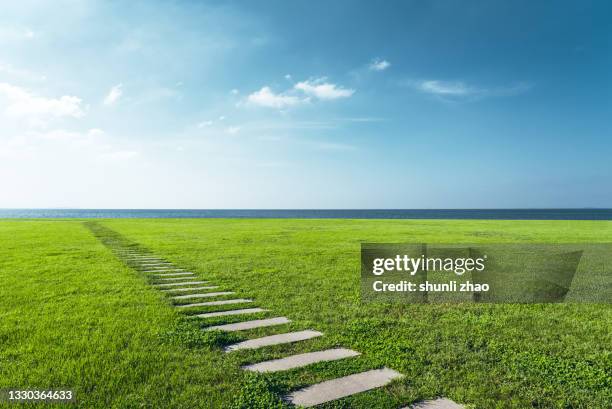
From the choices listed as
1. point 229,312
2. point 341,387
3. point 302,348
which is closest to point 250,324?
point 229,312

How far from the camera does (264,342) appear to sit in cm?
588

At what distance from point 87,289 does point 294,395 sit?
8.12 meters

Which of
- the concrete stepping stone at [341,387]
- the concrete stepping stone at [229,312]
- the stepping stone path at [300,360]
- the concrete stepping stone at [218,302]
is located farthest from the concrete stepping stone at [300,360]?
the concrete stepping stone at [218,302]

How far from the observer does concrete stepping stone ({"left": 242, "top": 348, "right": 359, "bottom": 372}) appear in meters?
4.96

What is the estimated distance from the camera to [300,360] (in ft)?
17.0

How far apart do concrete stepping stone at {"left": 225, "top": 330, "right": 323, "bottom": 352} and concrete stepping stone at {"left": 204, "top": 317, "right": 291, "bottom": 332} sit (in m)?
0.59

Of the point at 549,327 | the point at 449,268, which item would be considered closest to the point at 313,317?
the point at 549,327

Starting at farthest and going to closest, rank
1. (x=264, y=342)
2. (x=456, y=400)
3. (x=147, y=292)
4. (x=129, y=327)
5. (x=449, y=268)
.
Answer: (x=449, y=268) < (x=147, y=292) < (x=129, y=327) < (x=264, y=342) < (x=456, y=400)

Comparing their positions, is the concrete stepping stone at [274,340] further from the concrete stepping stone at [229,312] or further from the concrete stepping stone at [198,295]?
the concrete stepping stone at [198,295]

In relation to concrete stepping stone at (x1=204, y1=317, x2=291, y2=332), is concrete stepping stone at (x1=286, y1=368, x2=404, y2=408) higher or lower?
lower

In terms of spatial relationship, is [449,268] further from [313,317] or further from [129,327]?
[129,327]

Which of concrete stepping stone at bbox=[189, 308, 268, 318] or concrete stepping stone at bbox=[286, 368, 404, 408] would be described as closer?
concrete stepping stone at bbox=[286, 368, 404, 408]

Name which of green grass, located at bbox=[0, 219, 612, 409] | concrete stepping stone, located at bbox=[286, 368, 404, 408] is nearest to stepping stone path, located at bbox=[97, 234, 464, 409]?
concrete stepping stone, located at bbox=[286, 368, 404, 408]

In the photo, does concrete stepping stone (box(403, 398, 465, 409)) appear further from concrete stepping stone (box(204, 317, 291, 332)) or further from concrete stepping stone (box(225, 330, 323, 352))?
concrete stepping stone (box(204, 317, 291, 332))
